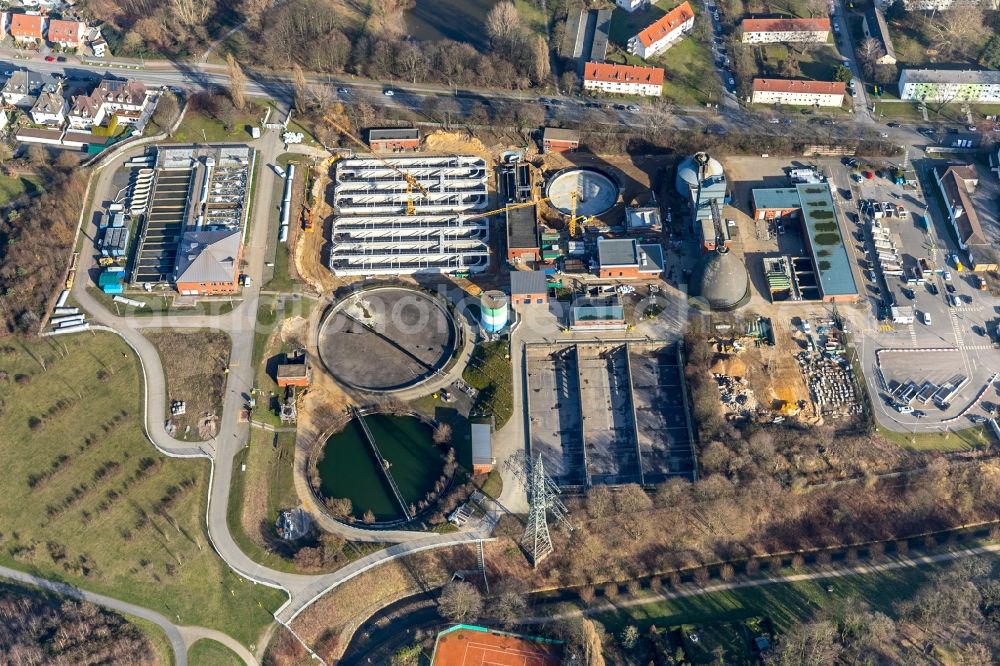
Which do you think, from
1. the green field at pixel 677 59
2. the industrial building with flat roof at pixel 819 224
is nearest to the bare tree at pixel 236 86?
the green field at pixel 677 59

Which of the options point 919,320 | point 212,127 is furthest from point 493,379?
point 212,127

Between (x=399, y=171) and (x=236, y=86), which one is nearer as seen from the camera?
(x=399, y=171)

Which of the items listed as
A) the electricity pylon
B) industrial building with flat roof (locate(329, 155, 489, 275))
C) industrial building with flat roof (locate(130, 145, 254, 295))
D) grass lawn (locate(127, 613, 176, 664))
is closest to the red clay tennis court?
→ the electricity pylon

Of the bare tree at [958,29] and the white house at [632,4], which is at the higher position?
the white house at [632,4]

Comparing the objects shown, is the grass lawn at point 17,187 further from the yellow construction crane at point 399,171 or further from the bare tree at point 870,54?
the bare tree at point 870,54

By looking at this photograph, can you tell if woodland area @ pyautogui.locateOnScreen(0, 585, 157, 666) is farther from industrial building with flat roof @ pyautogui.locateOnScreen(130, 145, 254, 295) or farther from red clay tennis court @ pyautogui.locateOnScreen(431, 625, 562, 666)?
industrial building with flat roof @ pyautogui.locateOnScreen(130, 145, 254, 295)

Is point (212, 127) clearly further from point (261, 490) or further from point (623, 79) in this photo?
point (623, 79)

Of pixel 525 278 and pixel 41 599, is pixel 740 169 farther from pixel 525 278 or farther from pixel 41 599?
pixel 41 599
